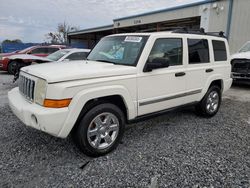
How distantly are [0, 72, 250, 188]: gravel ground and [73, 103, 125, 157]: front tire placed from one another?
0.51ft

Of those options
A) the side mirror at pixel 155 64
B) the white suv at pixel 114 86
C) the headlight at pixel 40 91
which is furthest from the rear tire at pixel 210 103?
the headlight at pixel 40 91

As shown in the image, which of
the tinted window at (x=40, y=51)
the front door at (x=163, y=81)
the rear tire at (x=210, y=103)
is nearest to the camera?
the front door at (x=163, y=81)

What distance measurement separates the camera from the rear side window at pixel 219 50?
4.53 metres

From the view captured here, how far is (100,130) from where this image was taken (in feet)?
9.49

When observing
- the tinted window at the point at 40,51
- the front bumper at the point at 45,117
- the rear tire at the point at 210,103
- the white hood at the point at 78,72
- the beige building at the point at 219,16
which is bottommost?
the rear tire at the point at 210,103

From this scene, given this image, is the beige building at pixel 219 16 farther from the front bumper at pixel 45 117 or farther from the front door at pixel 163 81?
the front bumper at pixel 45 117

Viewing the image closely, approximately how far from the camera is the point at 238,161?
2.88 m

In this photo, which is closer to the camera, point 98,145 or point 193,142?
point 98,145

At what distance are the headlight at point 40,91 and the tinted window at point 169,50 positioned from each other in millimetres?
1671

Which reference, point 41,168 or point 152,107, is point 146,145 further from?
point 41,168

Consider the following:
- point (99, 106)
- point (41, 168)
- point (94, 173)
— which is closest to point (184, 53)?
point (99, 106)

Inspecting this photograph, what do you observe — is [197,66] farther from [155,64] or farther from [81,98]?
[81,98]

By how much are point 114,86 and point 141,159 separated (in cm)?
113

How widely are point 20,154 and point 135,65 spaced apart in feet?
7.20
